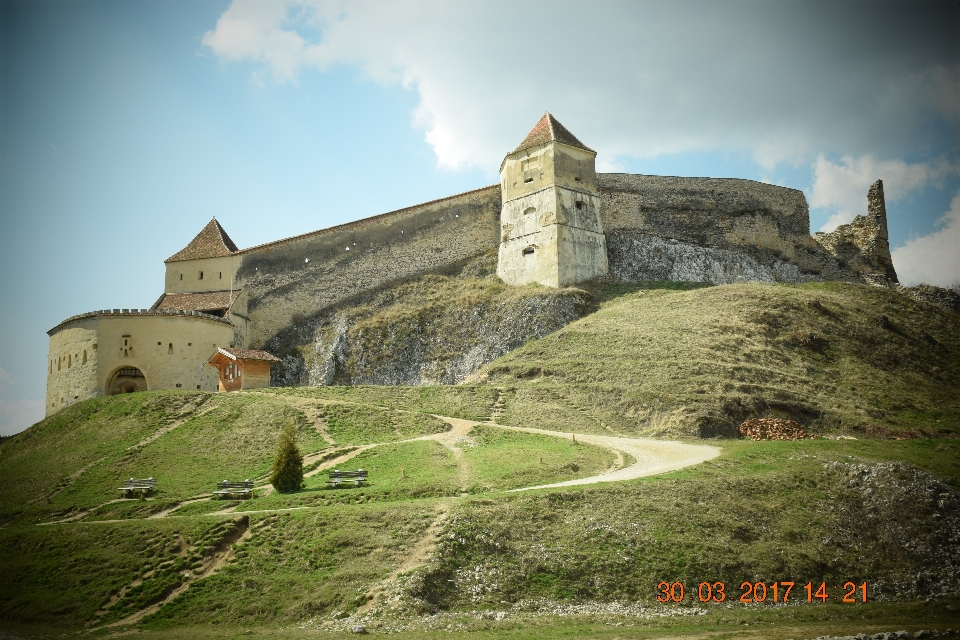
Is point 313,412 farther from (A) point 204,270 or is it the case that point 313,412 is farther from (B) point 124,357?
(A) point 204,270

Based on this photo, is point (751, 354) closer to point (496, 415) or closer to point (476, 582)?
point (496, 415)

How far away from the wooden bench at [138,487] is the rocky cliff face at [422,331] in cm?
1665

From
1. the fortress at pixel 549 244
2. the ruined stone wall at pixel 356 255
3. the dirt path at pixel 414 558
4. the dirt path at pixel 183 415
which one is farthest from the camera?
the ruined stone wall at pixel 356 255

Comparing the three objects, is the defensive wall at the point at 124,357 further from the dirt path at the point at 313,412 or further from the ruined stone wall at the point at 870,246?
the ruined stone wall at the point at 870,246

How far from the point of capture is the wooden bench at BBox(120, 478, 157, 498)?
79.0ft

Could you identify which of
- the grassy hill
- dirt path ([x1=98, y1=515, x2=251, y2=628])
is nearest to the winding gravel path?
the grassy hill

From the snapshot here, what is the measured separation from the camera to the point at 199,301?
1767 inches

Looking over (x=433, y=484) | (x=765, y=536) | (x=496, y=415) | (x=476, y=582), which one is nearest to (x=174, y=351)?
(x=496, y=415)

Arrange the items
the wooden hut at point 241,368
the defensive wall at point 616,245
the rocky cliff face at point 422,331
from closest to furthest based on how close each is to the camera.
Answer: the wooden hut at point 241,368 → the rocky cliff face at point 422,331 → the defensive wall at point 616,245

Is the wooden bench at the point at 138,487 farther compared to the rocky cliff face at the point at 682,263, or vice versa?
the rocky cliff face at the point at 682,263

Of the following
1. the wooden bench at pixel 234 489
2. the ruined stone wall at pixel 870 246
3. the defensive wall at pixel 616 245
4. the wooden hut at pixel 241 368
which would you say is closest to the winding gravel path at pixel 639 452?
the wooden bench at pixel 234 489

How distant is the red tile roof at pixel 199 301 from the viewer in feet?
145

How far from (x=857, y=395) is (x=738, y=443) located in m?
7.61

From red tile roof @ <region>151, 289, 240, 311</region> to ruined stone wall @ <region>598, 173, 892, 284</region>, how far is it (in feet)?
71.8
